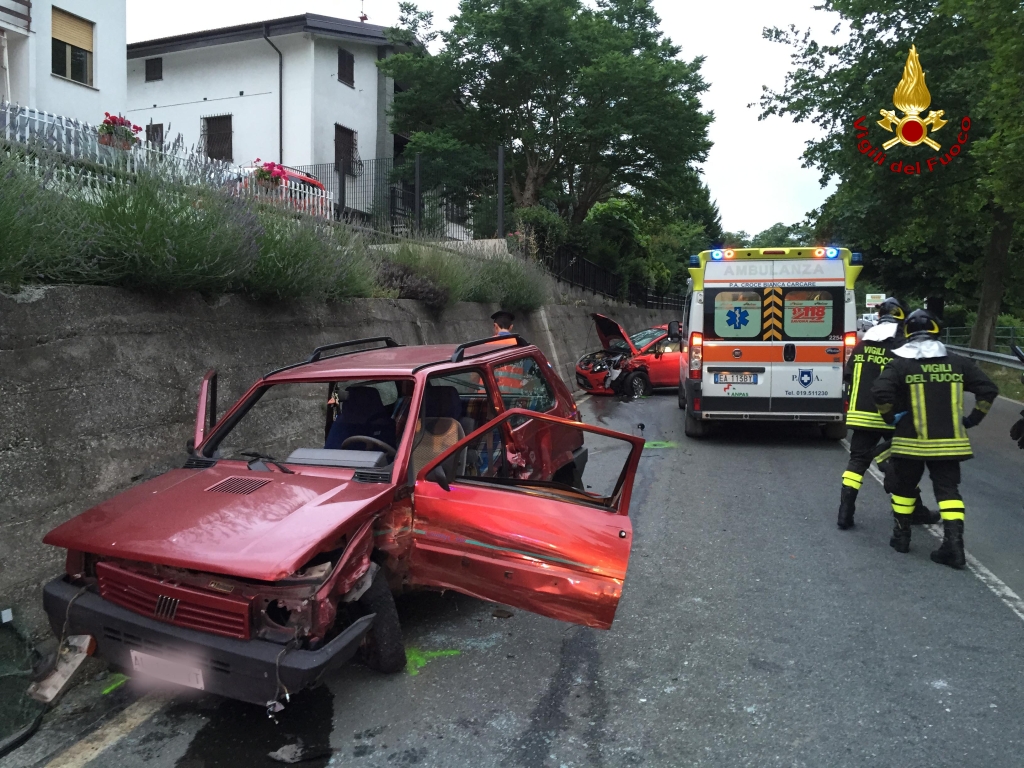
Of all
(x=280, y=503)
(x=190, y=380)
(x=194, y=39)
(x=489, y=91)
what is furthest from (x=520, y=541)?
(x=194, y=39)

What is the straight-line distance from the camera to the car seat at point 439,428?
4.15m

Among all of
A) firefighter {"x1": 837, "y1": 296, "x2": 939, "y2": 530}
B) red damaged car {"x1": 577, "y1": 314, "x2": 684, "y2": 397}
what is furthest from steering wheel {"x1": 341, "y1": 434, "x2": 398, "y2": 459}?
red damaged car {"x1": 577, "y1": 314, "x2": 684, "y2": 397}

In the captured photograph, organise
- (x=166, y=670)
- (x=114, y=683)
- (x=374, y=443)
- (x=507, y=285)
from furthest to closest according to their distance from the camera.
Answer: (x=507, y=285) → (x=374, y=443) → (x=114, y=683) → (x=166, y=670)

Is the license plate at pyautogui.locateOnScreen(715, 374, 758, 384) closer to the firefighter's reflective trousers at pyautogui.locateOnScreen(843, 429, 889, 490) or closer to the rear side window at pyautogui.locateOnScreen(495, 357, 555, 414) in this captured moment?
the firefighter's reflective trousers at pyautogui.locateOnScreen(843, 429, 889, 490)

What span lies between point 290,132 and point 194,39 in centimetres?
478

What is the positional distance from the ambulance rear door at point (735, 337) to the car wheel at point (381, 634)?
24.3 ft

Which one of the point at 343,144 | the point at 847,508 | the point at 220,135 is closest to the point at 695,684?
the point at 847,508

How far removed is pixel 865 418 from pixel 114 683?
571 cm

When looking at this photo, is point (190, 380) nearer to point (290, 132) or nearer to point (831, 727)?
point (831, 727)

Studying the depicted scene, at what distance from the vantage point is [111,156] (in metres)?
6.65

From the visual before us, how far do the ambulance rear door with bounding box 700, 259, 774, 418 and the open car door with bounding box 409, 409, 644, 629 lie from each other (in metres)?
6.54

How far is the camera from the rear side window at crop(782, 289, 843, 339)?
1017cm

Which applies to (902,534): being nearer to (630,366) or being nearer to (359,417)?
(359,417)

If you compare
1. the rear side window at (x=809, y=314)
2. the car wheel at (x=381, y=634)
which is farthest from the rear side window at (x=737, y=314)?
the car wheel at (x=381, y=634)
